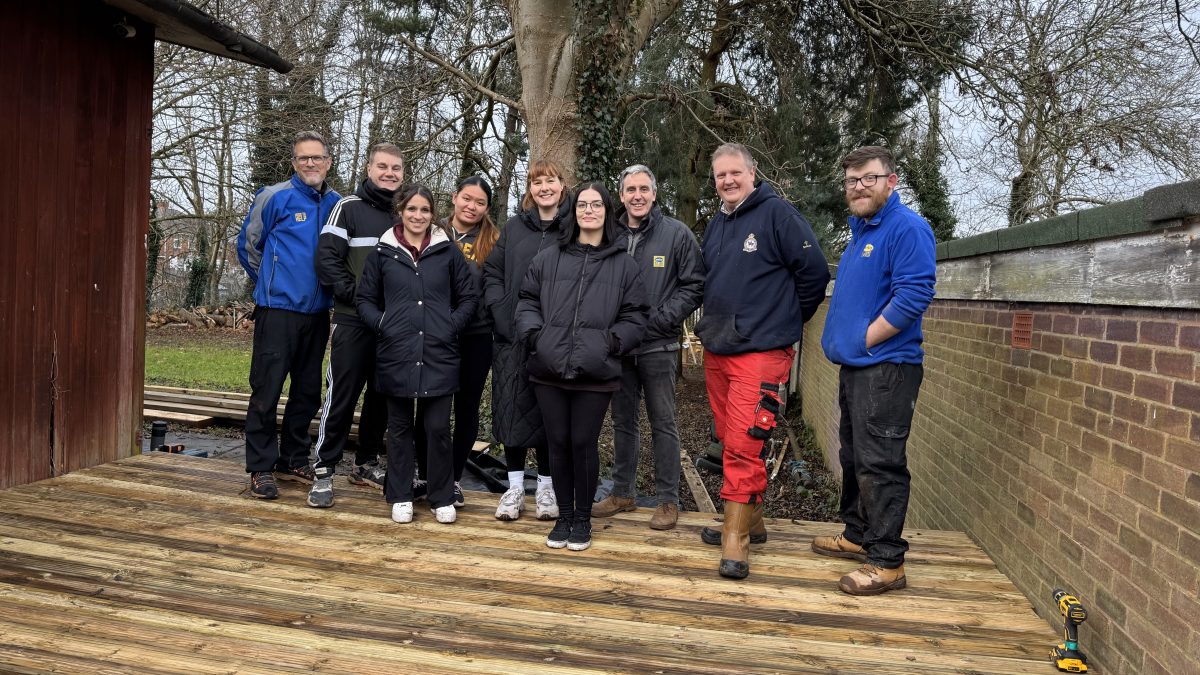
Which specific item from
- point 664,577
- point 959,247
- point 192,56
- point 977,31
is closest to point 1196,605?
point 664,577

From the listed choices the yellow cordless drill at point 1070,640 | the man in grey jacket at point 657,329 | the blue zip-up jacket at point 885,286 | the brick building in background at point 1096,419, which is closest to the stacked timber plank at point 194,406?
the man in grey jacket at point 657,329

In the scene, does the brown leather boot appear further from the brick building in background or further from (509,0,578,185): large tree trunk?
(509,0,578,185): large tree trunk

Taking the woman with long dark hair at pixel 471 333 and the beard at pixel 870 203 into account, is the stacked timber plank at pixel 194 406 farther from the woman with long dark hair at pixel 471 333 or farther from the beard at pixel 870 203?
the beard at pixel 870 203

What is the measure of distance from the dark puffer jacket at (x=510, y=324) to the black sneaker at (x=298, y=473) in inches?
51.3

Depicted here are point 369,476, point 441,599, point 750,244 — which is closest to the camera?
point 441,599

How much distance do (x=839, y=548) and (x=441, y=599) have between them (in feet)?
6.18

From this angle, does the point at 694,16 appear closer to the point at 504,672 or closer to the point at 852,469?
the point at 852,469

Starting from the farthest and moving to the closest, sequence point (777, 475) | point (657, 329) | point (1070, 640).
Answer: point (777, 475) → point (657, 329) → point (1070, 640)

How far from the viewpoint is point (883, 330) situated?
10.7 ft

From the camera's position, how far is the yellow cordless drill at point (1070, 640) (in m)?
2.65

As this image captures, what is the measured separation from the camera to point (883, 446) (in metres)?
3.34

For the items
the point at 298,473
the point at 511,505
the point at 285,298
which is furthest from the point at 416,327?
the point at 298,473

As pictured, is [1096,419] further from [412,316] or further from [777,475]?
Result: [777,475]

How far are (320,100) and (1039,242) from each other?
1600 centimetres
